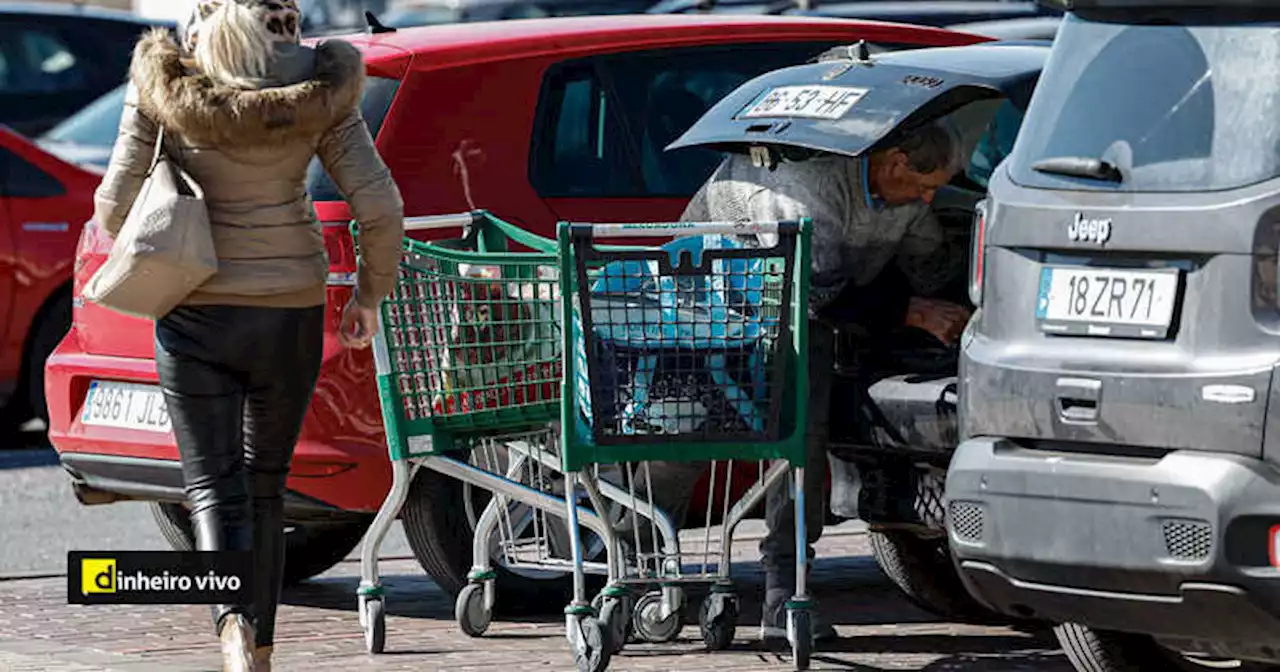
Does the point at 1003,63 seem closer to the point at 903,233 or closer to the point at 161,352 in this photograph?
the point at 903,233

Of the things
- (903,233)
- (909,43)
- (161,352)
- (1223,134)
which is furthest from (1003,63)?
(161,352)

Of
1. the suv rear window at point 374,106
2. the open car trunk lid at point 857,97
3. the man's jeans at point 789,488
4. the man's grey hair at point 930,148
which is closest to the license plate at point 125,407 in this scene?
the suv rear window at point 374,106

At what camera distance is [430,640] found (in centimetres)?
771

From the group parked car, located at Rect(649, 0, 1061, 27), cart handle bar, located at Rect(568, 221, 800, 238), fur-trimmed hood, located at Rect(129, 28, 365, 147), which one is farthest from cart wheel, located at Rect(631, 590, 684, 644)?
parked car, located at Rect(649, 0, 1061, 27)

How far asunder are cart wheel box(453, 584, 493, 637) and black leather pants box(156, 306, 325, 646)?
4.13 feet

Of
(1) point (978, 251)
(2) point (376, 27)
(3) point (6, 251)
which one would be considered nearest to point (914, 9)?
(3) point (6, 251)

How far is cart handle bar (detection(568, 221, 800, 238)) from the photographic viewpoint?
6.75 metres

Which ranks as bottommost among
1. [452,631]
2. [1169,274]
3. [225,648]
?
[452,631]

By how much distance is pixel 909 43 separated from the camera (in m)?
8.87

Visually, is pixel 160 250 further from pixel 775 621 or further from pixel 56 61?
pixel 56 61

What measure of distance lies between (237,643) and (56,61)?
41.0 ft

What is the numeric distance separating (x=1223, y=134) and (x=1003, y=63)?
2.00 metres

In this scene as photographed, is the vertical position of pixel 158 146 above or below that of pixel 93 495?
above

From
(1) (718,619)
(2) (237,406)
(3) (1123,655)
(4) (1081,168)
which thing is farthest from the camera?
(1) (718,619)
